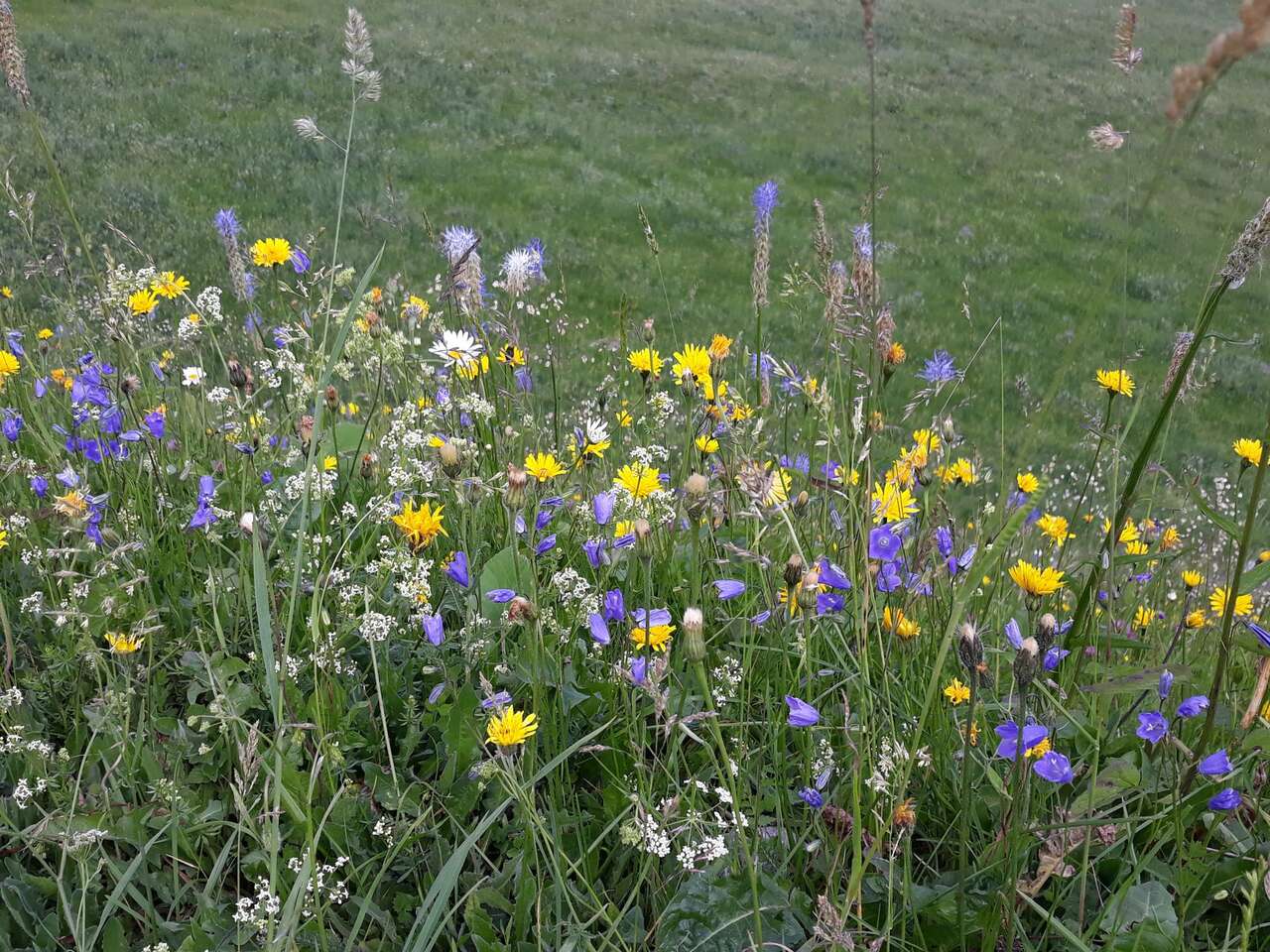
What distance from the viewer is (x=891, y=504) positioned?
170 centimetres

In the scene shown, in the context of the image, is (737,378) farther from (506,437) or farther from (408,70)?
(408,70)

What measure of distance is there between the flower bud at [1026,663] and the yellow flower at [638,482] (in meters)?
0.75

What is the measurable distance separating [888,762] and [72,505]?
1286 mm

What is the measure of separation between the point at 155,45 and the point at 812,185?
9.31 meters

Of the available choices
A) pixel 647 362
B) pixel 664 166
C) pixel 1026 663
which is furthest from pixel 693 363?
pixel 664 166

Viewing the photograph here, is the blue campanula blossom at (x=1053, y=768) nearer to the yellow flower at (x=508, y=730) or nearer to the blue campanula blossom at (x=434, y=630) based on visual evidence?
the yellow flower at (x=508, y=730)

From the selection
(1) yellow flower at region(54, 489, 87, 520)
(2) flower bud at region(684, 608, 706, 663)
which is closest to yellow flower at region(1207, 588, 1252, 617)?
(2) flower bud at region(684, 608, 706, 663)

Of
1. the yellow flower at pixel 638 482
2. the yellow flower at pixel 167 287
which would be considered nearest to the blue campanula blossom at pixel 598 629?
the yellow flower at pixel 638 482

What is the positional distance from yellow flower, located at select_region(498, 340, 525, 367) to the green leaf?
4.07ft

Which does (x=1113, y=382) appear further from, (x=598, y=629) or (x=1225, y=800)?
(x=598, y=629)

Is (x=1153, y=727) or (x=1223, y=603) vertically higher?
(x=1153, y=727)

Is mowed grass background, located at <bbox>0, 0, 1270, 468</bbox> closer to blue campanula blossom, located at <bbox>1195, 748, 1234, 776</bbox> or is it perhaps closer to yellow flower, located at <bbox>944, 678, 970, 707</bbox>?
yellow flower, located at <bbox>944, 678, 970, 707</bbox>

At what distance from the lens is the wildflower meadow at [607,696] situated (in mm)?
1183

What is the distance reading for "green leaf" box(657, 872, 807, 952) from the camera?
4.00 ft
